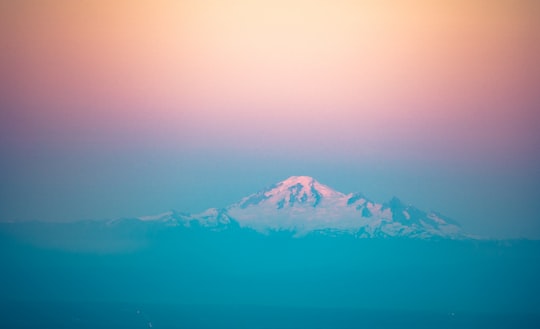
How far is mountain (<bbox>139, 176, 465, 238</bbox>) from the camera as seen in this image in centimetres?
930

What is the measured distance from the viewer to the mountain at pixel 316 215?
9305mm

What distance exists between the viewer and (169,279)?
31.0 ft

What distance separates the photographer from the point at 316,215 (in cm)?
955

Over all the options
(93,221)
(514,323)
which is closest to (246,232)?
(93,221)

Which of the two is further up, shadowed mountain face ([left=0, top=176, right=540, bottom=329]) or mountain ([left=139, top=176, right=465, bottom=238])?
mountain ([left=139, top=176, right=465, bottom=238])

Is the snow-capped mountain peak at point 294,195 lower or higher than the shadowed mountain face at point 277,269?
higher

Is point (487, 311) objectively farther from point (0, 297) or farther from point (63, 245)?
point (0, 297)

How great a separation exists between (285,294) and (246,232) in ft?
2.87

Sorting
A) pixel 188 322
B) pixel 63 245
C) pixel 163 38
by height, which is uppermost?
pixel 163 38

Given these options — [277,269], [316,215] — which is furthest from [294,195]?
[277,269]

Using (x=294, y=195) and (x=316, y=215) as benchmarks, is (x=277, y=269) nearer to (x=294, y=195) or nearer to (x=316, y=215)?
(x=316, y=215)

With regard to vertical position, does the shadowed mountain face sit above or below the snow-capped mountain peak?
below

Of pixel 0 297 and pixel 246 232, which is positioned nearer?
pixel 0 297

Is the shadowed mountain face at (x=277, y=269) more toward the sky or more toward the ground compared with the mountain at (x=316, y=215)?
more toward the ground
